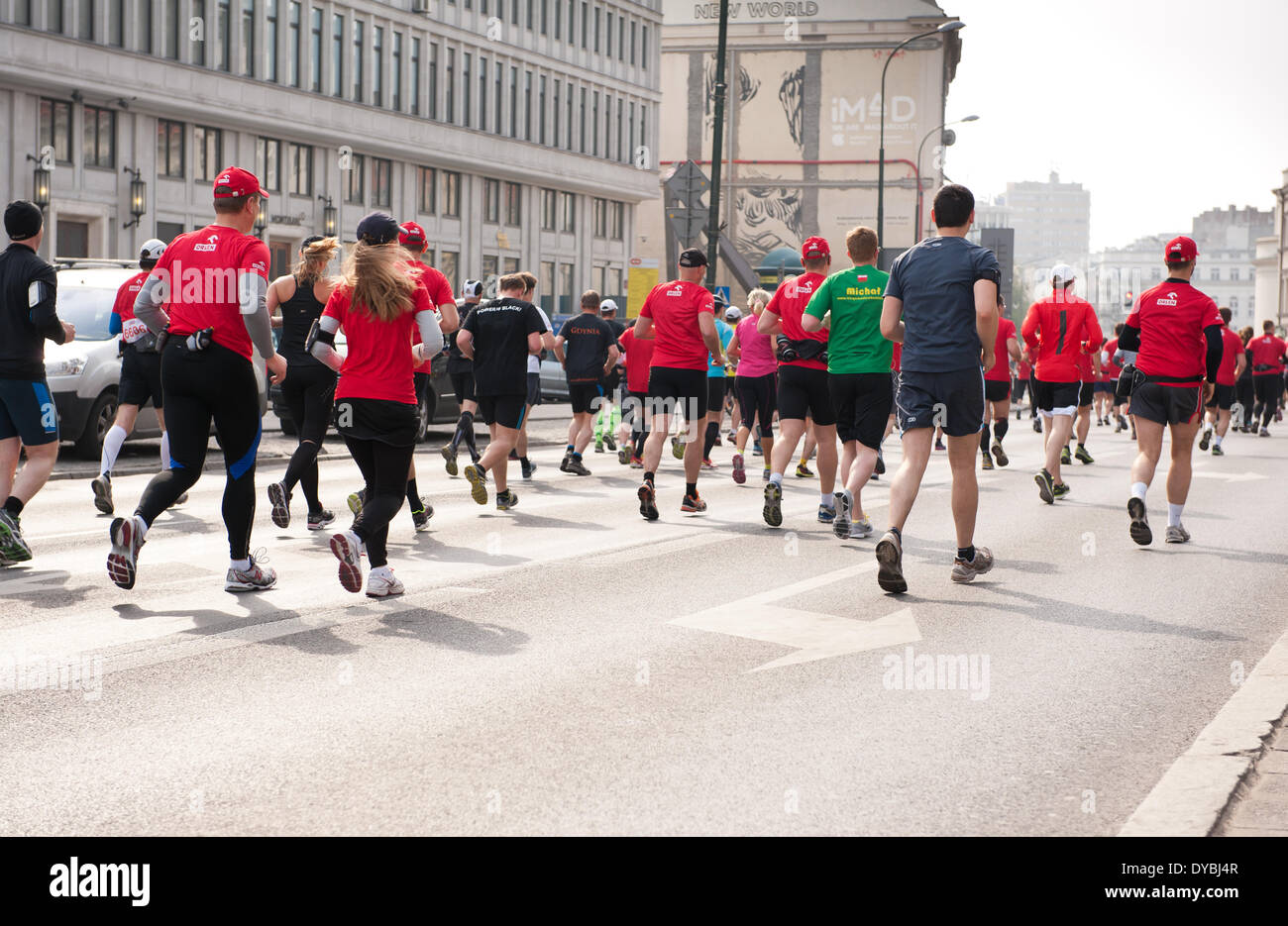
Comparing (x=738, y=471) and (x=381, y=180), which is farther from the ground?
(x=381, y=180)

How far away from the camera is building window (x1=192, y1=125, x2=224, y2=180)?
143ft

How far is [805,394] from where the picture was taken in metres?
11.4

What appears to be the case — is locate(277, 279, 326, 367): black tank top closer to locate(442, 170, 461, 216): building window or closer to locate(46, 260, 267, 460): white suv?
locate(46, 260, 267, 460): white suv

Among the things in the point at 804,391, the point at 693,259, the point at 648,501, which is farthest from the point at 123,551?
the point at 693,259

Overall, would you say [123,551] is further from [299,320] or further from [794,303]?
[794,303]

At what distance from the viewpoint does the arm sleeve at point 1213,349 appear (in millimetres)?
10445

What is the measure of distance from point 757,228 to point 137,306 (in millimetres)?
74037

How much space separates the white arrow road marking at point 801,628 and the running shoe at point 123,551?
2.59 m

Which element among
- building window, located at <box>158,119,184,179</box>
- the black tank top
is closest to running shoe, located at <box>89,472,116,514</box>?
the black tank top

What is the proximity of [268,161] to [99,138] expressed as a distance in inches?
267

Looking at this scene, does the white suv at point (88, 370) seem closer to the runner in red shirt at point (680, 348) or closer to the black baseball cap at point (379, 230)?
the runner in red shirt at point (680, 348)
